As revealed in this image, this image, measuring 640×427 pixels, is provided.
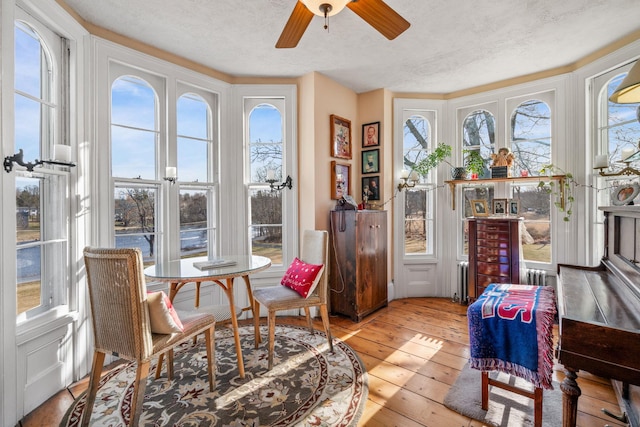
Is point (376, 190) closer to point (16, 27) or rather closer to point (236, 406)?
point (236, 406)

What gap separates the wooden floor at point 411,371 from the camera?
182cm

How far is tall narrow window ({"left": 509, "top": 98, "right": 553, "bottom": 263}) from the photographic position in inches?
138

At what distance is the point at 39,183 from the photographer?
83.7 inches

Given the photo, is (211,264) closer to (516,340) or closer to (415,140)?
(516,340)

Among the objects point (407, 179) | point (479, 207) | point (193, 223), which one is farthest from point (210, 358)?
point (479, 207)

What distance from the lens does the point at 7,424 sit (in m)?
1.75

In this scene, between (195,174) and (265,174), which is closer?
(195,174)

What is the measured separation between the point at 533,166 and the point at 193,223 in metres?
3.98

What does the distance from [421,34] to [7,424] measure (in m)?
3.98

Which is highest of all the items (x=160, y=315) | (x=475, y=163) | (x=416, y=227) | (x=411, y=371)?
(x=475, y=163)

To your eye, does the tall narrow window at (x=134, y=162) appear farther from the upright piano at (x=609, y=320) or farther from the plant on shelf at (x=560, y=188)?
the plant on shelf at (x=560, y=188)

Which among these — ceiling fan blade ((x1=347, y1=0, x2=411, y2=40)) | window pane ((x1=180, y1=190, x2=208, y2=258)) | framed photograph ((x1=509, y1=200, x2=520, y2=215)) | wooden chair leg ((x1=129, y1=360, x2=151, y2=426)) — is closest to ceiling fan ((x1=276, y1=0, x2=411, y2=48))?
ceiling fan blade ((x1=347, y1=0, x2=411, y2=40))

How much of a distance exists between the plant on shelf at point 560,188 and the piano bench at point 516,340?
74.1 inches

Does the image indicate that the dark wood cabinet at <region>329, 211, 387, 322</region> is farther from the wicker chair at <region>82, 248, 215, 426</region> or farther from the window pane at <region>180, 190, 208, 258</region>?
the wicker chair at <region>82, 248, 215, 426</region>
